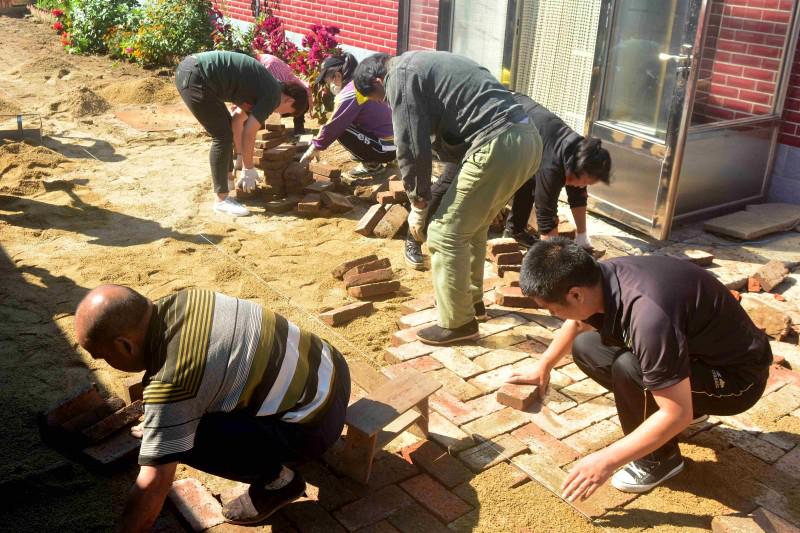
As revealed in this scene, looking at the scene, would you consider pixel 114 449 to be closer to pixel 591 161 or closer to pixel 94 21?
pixel 591 161

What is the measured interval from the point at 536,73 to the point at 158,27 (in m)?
7.49

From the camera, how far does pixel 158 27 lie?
488 inches

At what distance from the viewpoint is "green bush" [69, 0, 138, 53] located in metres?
13.7

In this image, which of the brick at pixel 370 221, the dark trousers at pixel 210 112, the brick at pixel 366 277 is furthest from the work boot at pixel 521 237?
the dark trousers at pixel 210 112

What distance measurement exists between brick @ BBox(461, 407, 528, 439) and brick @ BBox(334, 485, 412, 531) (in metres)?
0.55

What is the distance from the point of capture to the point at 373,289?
5.30 metres

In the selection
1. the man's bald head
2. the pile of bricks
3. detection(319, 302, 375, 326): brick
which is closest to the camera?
the man's bald head

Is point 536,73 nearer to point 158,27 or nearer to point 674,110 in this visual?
point 674,110

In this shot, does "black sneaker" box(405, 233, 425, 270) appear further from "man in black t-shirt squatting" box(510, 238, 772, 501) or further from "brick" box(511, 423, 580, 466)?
"man in black t-shirt squatting" box(510, 238, 772, 501)

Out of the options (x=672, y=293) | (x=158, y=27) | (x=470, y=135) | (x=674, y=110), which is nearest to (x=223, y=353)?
(x=672, y=293)

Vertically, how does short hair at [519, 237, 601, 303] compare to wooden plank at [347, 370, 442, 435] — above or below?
above

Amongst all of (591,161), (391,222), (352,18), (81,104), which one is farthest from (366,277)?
(81,104)

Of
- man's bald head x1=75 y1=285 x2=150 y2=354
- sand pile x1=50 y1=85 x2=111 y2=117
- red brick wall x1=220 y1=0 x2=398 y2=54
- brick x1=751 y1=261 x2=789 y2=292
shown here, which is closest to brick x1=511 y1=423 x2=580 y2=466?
man's bald head x1=75 y1=285 x2=150 y2=354

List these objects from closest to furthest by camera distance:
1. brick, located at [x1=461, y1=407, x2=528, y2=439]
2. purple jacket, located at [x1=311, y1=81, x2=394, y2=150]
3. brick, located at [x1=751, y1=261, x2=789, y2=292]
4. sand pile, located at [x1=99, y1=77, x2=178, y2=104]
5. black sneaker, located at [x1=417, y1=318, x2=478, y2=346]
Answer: brick, located at [x1=461, y1=407, x2=528, y2=439]
black sneaker, located at [x1=417, y1=318, x2=478, y2=346]
brick, located at [x1=751, y1=261, x2=789, y2=292]
purple jacket, located at [x1=311, y1=81, x2=394, y2=150]
sand pile, located at [x1=99, y1=77, x2=178, y2=104]
